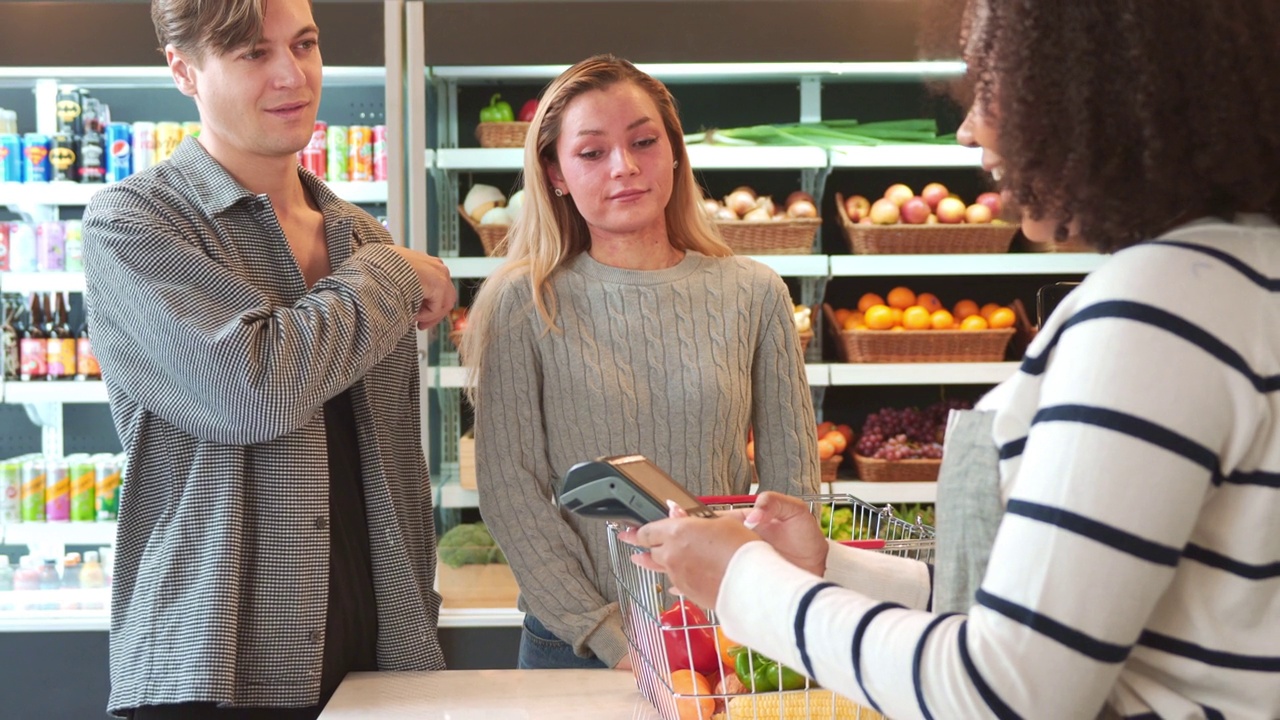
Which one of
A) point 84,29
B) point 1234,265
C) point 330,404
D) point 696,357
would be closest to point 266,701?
point 330,404

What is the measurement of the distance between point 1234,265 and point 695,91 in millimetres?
3223

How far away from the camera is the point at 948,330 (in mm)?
3693

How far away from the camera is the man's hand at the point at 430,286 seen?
5.62ft

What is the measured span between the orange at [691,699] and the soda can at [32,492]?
316 centimetres

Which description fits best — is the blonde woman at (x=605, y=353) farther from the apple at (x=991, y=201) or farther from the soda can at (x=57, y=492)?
the soda can at (x=57, y=492)

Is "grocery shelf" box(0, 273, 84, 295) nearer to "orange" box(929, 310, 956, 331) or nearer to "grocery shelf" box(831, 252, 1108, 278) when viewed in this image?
"grocery shelf" box(831, 252, 1108, 278)

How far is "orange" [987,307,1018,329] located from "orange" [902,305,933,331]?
0.21 metres

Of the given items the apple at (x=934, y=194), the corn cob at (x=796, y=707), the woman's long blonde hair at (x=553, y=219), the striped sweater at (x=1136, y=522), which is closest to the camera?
the striped sweater at (x=1136, y=522)

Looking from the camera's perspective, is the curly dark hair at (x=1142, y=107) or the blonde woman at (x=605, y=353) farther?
the blonde woman at (x=605, y=353)

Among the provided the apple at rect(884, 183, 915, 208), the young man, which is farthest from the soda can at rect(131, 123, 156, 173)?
the apple at rect(884, 183, 915, 208)

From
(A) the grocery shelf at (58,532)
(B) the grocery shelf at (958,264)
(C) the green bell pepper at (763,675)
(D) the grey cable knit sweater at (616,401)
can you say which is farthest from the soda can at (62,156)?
(C) the green bell pepper at (763,675)

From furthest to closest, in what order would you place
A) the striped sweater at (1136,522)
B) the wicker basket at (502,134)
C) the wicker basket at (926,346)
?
the wicker basket at (926,346), the wicker basket at (502,134), the striped sweater at (1136,522)

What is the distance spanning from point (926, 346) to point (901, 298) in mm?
217

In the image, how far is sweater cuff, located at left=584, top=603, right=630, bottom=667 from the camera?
1.74 m
